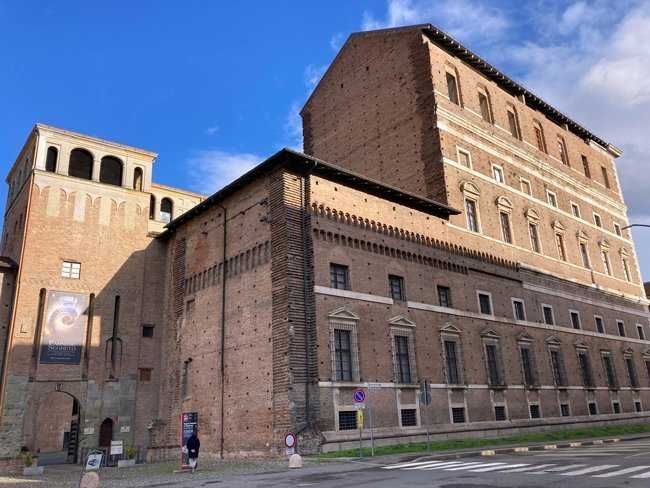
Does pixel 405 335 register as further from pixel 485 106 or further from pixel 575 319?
pixel 485 106

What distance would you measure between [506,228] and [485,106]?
9126mm

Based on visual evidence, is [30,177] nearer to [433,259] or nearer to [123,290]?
[123,290]

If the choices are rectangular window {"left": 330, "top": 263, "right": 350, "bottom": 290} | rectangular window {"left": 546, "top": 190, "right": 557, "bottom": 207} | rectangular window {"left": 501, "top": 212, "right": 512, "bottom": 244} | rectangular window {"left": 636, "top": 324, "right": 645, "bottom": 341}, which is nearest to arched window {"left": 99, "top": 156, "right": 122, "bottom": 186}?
rectangular window {"left": 330, "top": 263, "right": 350, "bottom": 290}

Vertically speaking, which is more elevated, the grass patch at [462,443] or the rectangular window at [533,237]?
the rectangular window at [533,237]

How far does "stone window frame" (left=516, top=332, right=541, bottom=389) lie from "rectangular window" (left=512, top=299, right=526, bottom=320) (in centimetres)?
115

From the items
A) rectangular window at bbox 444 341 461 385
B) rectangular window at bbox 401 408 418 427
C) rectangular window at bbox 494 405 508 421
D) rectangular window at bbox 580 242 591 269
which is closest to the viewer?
rectangular window at bbox 401 408 418 427

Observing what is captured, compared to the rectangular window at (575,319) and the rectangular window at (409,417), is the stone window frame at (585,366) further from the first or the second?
the rectangular window at (409,417)

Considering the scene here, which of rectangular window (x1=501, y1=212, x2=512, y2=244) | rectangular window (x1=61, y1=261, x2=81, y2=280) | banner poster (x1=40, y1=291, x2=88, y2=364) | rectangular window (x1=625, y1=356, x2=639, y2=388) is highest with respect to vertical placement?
rectangular window (x1=501, y1=212, x2=512, y2=244)

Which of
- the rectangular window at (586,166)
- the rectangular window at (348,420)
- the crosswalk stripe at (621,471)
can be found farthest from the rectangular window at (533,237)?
the crosswalk stripe at (621,471)

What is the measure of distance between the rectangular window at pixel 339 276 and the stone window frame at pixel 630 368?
27643 mm

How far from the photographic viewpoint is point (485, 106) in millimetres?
38062

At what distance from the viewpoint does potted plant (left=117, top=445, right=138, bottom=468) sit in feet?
86.0

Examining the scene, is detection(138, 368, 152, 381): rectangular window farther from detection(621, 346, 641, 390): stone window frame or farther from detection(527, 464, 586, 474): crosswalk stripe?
detection(621, 346, 641, 390): stone window frame

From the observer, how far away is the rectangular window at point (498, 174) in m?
35.7
